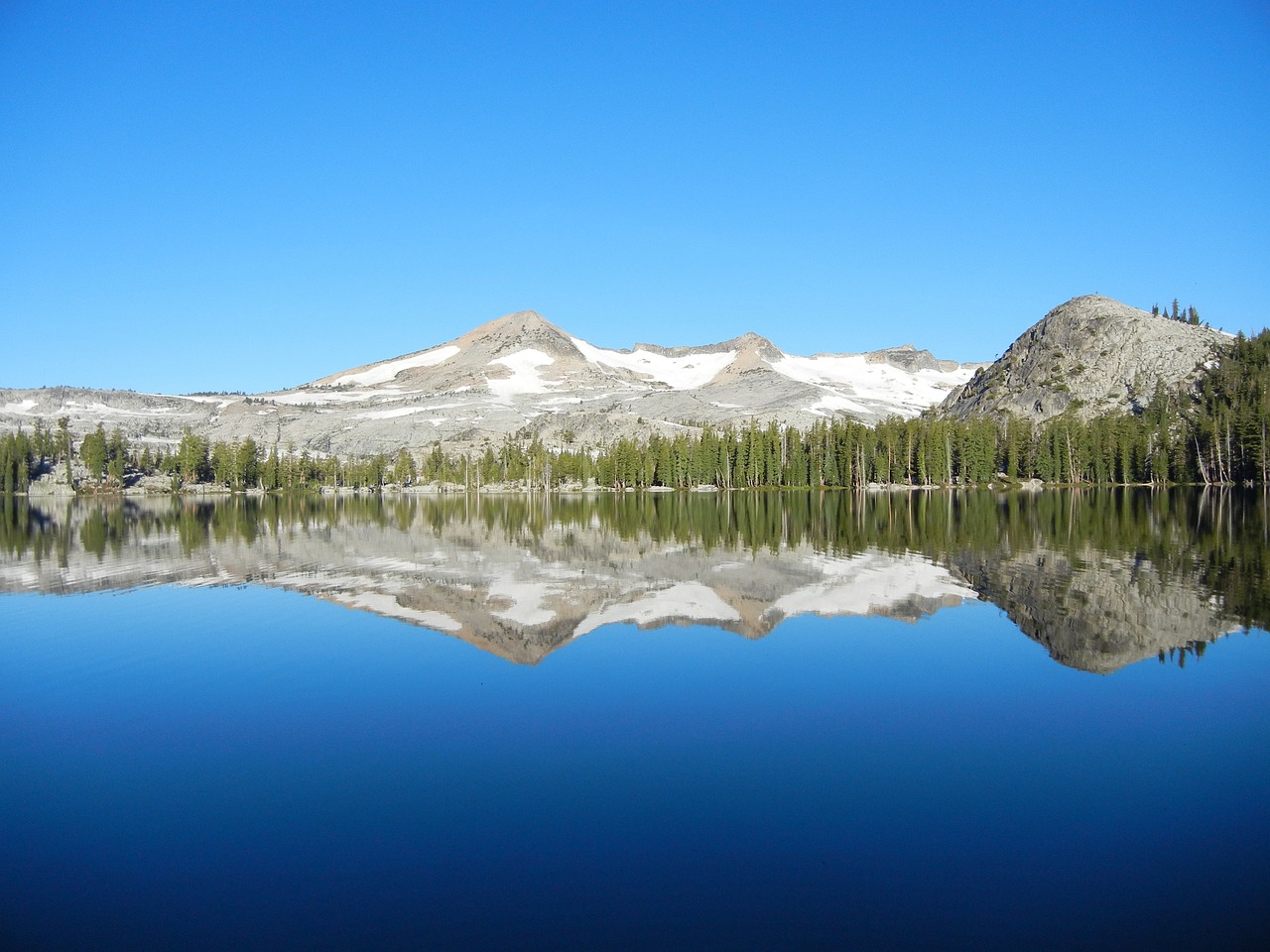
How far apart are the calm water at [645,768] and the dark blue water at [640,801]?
0.04 m

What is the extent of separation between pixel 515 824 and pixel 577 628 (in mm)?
9832

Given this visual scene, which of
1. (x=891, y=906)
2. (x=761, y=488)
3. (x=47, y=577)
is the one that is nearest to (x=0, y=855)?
(x=891, y=906)

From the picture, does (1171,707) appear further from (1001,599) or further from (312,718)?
(312,718)

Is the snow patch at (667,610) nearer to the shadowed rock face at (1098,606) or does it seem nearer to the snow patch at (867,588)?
the snow patch at (867,588)

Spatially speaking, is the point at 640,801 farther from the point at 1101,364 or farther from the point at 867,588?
the point at 1101,364

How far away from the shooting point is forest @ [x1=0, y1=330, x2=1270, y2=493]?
106 metres

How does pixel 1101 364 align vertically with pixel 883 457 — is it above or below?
above

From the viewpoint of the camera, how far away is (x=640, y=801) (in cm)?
945

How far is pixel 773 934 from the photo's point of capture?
272 inches

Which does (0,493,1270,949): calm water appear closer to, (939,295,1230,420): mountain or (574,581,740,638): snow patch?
(574,581,740,638): snow patch

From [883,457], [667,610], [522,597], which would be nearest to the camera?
[667,610]

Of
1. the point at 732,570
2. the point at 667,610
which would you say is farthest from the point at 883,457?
the point at 667,610

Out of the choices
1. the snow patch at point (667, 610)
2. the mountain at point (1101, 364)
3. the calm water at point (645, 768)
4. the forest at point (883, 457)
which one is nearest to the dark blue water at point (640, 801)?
the calm water at point (645, 768)

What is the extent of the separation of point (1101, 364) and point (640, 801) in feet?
650
